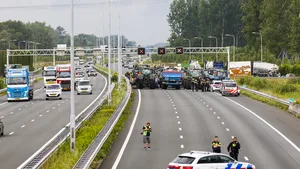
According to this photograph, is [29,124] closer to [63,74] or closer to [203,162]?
[203,162]

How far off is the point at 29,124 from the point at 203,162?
2612 centimetres

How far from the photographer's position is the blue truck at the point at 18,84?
7075 centimetres

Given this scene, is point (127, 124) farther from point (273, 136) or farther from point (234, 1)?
point (234, 1)

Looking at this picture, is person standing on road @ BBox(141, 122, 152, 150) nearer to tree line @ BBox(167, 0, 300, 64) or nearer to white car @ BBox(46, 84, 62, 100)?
white car @ BBox(46, 84, 62, 100)

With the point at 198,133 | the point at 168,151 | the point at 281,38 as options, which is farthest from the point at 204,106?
the point at 281,38

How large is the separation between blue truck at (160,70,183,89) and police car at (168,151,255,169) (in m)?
61.1

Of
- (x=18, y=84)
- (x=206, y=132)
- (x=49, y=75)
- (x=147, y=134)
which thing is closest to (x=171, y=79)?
(x=49, y=75)

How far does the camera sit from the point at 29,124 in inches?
1902

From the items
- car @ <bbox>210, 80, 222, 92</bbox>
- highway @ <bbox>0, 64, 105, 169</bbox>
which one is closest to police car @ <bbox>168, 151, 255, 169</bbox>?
highway @ <bbox>0, 64, 105, 169</bbox>

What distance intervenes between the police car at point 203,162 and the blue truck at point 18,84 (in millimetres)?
48143

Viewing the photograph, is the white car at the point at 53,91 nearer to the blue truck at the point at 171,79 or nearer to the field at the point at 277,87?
the blue truck at the point at 171,79

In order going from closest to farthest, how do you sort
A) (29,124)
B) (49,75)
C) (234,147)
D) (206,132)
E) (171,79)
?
(234,147)
(206,132)
(29,124)
(171,79)
(49,75)

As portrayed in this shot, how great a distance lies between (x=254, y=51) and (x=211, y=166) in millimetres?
137302

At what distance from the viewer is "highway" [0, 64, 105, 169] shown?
3322cm
